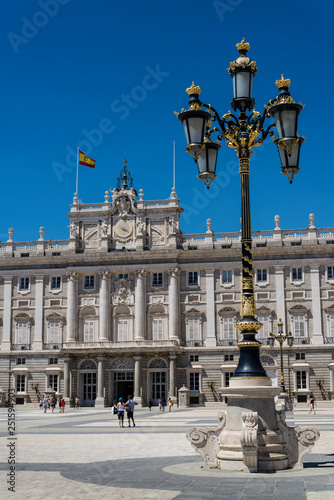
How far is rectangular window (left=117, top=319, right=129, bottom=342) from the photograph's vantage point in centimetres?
6312

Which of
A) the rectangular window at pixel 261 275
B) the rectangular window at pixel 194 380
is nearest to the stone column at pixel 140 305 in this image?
the rectangular window at pixel 194 380

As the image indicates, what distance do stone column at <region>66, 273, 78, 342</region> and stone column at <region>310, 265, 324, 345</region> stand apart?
2273cm

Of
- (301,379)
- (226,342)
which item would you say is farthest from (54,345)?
(301,379)

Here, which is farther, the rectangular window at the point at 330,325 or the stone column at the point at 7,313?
the stone column at the point at 7,313

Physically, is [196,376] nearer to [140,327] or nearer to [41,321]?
[140,327]

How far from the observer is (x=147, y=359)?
202ft

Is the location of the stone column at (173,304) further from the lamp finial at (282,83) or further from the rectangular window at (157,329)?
the lamp finial at (282,83)

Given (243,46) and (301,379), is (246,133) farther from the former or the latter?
(301,379)

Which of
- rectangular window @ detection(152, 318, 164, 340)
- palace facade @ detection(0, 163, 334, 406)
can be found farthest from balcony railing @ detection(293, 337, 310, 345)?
rectangular window @ detection(152, 318, 164, 340)

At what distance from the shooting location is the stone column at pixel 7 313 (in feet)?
213

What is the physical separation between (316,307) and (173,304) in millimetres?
13320

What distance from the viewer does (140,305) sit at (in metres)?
62.9

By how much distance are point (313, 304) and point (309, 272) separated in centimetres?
301

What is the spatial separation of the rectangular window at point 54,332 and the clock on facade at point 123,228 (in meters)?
10.7
